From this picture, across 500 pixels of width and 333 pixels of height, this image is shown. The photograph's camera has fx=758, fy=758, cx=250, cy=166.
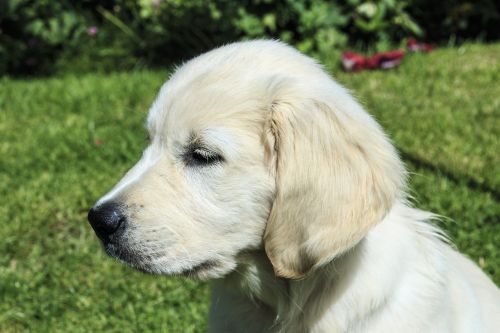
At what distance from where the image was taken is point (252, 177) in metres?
2.80

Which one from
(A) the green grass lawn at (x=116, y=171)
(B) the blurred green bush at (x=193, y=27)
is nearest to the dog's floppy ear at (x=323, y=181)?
(A) the green grass lawn at (x=116, y=171)

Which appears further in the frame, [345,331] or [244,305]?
[244,305]

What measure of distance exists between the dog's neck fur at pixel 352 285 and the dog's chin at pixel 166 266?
111 mm

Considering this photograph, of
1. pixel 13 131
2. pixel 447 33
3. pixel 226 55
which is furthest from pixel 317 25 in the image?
pixel 226 55

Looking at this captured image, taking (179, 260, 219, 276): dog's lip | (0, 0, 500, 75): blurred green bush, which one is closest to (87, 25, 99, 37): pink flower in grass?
(0, 0, 500, 75): blurred green bush

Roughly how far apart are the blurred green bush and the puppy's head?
18.1 ft

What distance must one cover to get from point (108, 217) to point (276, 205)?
62 cm

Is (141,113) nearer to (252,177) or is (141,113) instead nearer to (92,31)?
(92,31)

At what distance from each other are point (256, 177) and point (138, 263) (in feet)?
1.86

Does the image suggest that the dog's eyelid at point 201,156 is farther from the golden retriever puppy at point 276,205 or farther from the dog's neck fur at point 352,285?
the dog's neck fur at point 352,285

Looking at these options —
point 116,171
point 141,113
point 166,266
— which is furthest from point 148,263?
point 141,113

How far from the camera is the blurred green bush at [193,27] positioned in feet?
27.8

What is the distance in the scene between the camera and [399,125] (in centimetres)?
656

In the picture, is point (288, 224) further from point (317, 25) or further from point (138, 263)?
point (317, 25)
